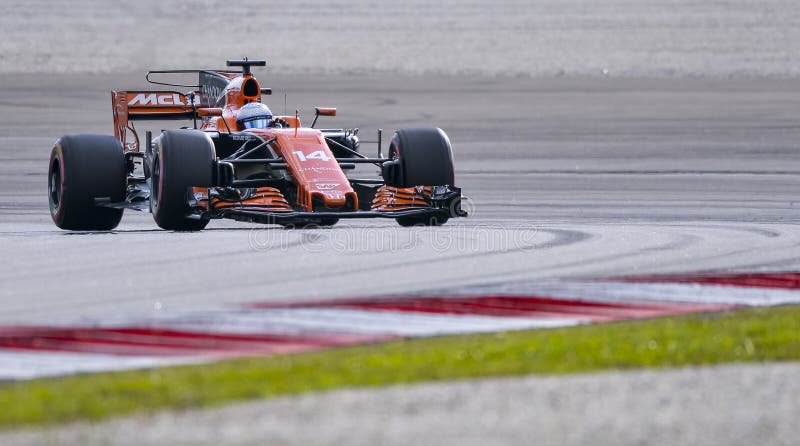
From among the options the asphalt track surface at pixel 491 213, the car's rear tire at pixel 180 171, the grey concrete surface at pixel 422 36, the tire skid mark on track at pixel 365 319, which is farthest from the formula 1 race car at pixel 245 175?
the grey concrete surface at pixel 422 36

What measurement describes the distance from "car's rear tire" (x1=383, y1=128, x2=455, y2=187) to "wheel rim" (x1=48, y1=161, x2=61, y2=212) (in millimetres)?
2743

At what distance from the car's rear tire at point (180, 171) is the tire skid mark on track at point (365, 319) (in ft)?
12.2

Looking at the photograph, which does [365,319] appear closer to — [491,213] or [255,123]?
[255,123]

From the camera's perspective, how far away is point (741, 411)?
4969 mm

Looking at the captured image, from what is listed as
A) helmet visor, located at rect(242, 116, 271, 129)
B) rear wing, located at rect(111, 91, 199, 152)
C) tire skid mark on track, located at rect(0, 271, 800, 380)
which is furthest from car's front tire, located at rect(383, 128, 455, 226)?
tire skid mark on track, located at rect(0, 271, 800, 380)

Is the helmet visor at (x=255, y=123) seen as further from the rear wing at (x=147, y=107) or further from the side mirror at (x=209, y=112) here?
the rear wing at (x=147, y=107)

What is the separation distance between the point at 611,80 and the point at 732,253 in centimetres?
2433

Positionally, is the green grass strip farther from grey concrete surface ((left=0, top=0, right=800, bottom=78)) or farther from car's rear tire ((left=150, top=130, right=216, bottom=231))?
grey concrete surface ((left=0, top=0, right=800, bottom=78))

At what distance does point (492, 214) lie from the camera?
13.7 meters

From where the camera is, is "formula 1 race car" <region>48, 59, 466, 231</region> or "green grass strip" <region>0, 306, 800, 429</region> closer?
"green grass strip" <region>0, 306, 800, 429</region>

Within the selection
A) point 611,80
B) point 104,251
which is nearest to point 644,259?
point 104,251

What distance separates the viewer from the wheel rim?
1233 centimetres

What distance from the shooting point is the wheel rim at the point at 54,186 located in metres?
12.3

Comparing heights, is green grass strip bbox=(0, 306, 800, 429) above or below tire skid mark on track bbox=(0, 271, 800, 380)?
above
